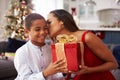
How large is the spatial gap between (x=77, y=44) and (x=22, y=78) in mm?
323

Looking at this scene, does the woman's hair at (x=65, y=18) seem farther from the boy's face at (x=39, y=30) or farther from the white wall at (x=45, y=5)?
the white wall at (x=45, y=5)

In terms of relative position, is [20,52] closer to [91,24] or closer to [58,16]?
[58,16]

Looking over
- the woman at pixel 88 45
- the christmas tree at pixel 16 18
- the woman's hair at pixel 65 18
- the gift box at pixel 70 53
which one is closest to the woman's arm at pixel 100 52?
the woman at pixel 88 45

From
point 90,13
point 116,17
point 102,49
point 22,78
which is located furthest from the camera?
A: point 90,13

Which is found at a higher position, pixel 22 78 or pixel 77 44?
pixel 77 44

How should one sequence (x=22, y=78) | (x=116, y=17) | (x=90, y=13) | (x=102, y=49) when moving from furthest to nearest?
(x=90, y=13) < (x=116, y=17) < (x=102, y=49) < (x=22, y=78)

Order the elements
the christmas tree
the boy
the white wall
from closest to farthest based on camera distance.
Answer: the boy
the christmas tree
the white wall

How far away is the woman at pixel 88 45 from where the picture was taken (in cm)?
129

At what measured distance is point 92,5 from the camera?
19.1ft

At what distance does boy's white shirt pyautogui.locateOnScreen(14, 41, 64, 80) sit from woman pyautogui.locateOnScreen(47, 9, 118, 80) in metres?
0.10

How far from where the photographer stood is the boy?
1.22 meters

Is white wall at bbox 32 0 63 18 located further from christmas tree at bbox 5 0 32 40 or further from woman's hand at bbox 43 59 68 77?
woman's hand at bbox 43 59 68 77

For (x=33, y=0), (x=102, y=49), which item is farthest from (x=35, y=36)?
(x=33, y=0)

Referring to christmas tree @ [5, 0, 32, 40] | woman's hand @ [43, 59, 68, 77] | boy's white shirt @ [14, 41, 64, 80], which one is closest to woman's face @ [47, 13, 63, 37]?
boy's white shirt @ [14, 41, 64, 80]
